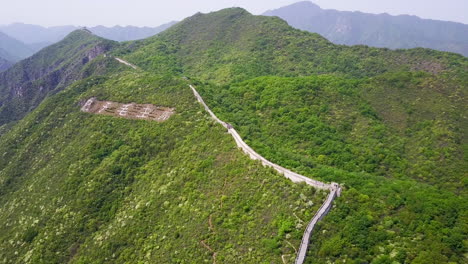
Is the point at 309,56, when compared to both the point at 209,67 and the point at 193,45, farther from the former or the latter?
the point at 193,45

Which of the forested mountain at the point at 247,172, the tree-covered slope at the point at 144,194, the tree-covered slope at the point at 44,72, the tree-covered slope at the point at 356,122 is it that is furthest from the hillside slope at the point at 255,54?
the tree-covered slope at the point at 144,194

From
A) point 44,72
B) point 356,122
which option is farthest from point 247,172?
point 44,72

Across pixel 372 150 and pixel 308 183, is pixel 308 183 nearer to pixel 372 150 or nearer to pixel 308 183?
pixel 308 183

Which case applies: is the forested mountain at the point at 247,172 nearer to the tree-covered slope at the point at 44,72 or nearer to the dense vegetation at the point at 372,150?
the dense vegetation at the point at 372,150

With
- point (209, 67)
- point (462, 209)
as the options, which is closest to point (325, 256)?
point (462, 209)

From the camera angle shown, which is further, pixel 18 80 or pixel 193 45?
pixel 18 80

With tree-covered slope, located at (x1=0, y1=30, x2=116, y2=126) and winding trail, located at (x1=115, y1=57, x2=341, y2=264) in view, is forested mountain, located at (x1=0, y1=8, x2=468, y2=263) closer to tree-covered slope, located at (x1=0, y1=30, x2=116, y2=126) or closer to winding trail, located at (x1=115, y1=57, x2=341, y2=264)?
winding trail, located at (x1=115, y1=57, x2=341, y2=264)
